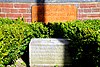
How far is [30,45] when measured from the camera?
516 centimetres

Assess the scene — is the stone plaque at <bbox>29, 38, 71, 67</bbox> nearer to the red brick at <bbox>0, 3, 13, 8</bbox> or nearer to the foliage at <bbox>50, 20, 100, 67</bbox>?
the foliage at <bbox>50, 20, 100, 67</bbox>

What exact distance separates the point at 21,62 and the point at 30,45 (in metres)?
0.36

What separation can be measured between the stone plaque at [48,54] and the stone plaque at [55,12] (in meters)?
1.50

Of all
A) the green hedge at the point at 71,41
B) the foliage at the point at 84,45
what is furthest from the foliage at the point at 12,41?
the foliage at the point at 84,45

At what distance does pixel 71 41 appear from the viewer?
5.17 m

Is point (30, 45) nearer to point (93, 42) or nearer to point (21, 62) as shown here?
point (21, 62)

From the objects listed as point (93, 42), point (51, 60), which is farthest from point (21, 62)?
point (93, 42)

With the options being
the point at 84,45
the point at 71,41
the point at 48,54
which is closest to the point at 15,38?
the point at 48,54

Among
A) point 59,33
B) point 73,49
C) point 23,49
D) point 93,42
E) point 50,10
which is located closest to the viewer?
point 93,42

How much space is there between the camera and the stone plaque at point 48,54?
16.9 feet

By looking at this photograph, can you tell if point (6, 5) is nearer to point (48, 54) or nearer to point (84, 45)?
point (48, 54)

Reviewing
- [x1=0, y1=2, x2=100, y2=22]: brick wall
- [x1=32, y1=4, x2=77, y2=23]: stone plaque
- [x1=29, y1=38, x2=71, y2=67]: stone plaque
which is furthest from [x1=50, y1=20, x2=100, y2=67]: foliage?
[x1=0, y1=2, x2=100, y2=22]: brick wall

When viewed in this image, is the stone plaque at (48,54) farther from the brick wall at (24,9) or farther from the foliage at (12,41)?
the brick wall at (24,9)

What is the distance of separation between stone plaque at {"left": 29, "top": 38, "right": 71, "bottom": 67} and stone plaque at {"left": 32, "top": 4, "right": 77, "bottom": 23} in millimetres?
1505
